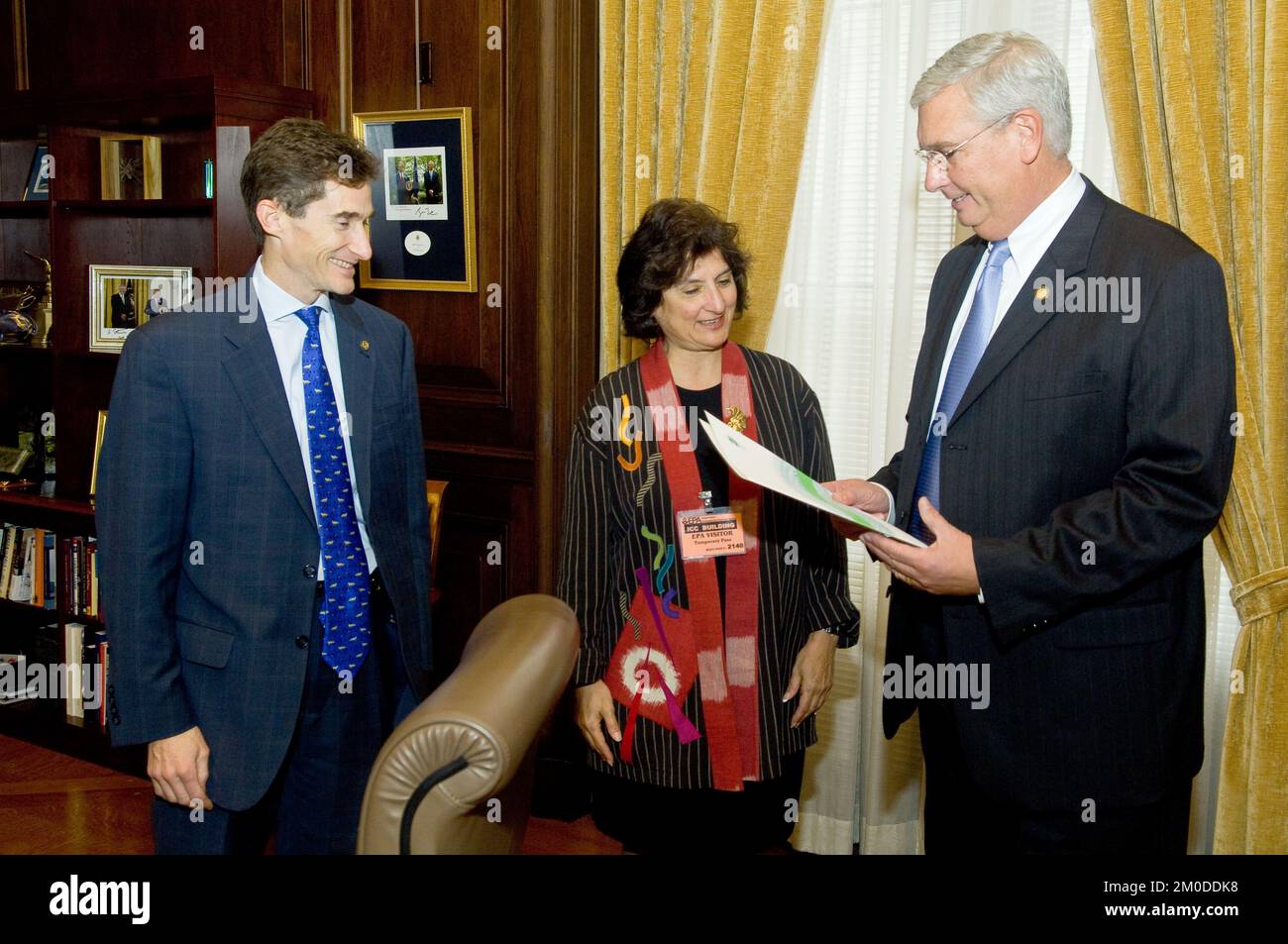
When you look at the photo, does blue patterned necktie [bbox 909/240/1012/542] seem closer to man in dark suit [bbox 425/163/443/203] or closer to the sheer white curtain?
the sheer white curtain

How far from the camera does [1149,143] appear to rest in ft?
8.76

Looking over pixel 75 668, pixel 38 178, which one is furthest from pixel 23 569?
pixel 38 178

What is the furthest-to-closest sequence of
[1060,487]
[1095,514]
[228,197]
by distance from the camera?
[228,197] < [1060,487] < [1095,514]

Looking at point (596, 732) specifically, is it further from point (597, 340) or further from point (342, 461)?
point (597, 340)

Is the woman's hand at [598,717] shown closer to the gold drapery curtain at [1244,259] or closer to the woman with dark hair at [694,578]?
the woman with dark hair at [694,578]

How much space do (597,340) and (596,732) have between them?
1.50m

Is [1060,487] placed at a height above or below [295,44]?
below

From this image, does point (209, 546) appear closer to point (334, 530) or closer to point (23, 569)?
point (334, 530)

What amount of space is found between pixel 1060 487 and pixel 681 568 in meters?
0.87

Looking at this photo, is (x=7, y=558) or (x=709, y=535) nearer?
(x=709, y=535)

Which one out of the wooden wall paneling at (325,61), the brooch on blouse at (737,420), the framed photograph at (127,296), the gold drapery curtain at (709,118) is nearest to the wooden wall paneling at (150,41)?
the wooden wall paneling at (325,61)

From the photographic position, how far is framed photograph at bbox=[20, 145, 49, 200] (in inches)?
175

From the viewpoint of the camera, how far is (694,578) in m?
2.45
